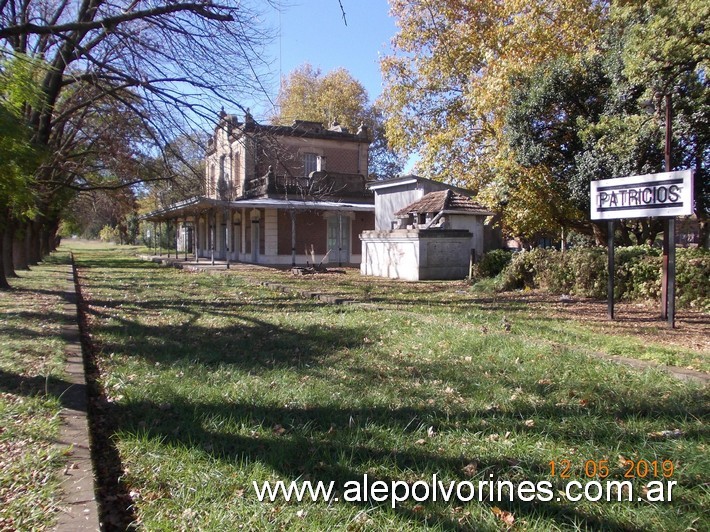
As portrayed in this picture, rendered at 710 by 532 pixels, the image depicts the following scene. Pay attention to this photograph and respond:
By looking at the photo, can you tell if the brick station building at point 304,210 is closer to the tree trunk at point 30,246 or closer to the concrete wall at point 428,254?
the tree trunk at point 30,246

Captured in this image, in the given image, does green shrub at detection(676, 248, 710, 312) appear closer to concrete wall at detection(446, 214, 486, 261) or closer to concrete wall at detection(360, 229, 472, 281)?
concrete wall at detection(360, 229, 472, 281)

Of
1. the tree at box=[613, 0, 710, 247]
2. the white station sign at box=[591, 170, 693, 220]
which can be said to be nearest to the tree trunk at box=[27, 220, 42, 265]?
the white station sign at box=[591, 170, 693, 220]

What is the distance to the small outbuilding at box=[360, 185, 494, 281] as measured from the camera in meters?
18.0

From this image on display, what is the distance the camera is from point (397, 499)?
3215 millimetres

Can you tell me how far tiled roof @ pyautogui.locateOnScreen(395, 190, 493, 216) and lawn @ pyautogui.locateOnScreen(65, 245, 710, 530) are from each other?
11.5 meters

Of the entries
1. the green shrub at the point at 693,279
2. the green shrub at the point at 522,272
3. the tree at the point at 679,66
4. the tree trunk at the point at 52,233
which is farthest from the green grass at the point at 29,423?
the tree trunk at the point at 52,233

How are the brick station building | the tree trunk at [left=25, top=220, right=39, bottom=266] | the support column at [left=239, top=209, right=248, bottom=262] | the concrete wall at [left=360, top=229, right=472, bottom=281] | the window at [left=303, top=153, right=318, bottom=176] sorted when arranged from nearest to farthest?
the concrete wall at [left=360, top=229, right=472, bottom=281] → the tree trunk at [left=25, top=220, right=39, bottom=266] → the brick station building → the support column at [left=239, top=209, right=248, bottom=262] → the window at [left=303, top=153, right=318, bottom=176]

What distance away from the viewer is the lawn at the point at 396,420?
10.1ft

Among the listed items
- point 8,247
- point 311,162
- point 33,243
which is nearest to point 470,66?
point 311,162

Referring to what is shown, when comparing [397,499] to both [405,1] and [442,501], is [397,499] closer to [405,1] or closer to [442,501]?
[442,501]

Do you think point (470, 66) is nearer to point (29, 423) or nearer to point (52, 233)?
point (29, 423)

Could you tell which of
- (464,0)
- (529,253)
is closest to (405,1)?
(464,0)

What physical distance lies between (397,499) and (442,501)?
26cm

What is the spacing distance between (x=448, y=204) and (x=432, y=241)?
8.01ft
